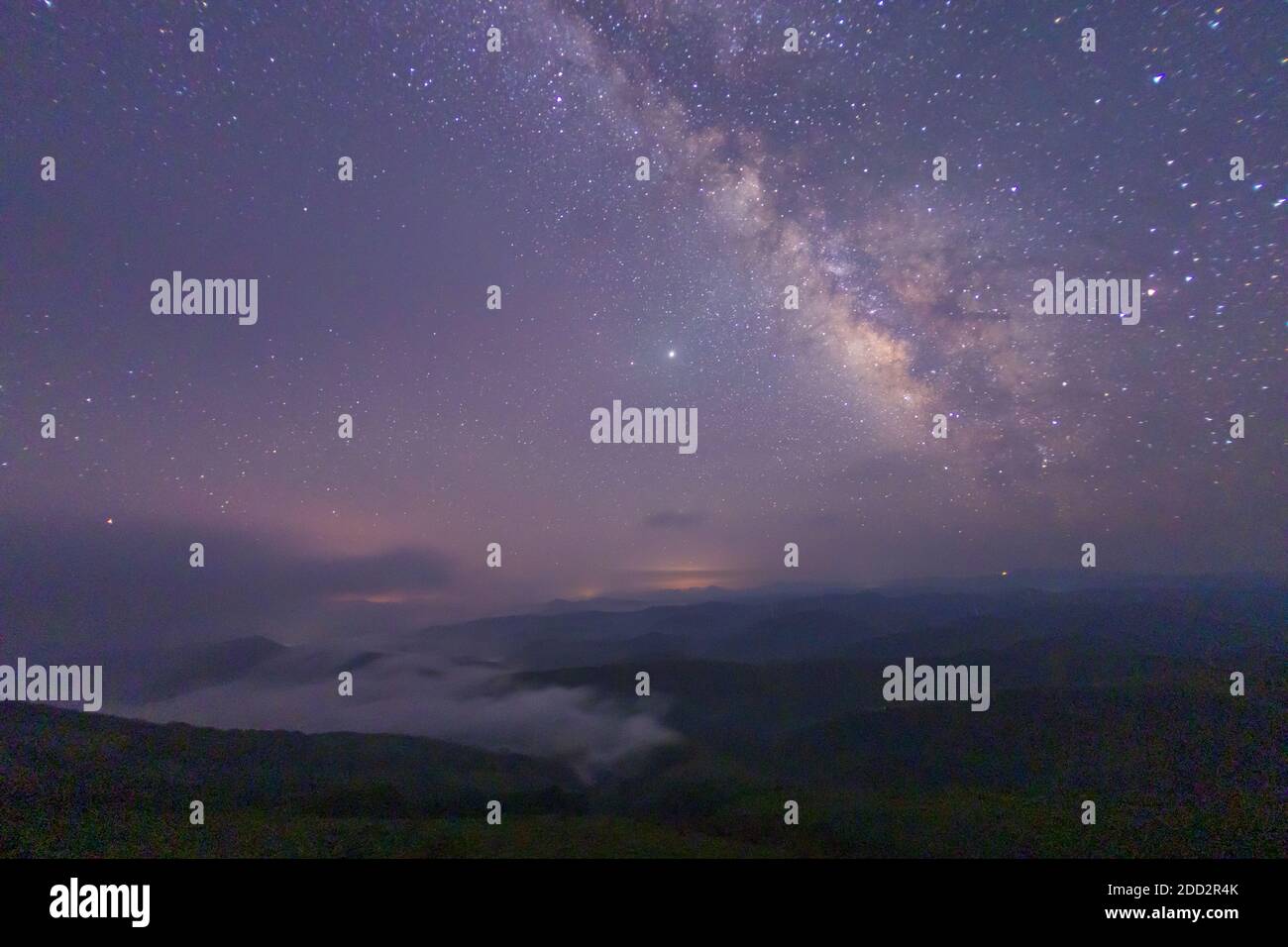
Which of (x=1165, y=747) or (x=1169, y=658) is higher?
(x=1169, y=658)

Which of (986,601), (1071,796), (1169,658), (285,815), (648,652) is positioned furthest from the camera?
(986,601)

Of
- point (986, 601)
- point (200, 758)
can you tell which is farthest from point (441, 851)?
point (986, 601)

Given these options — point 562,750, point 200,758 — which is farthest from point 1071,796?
point 200,758

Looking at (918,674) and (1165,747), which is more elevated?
(918,674)

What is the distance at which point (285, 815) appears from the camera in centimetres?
1059

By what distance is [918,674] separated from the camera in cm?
955

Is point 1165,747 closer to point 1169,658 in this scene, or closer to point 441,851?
point 1169,658
